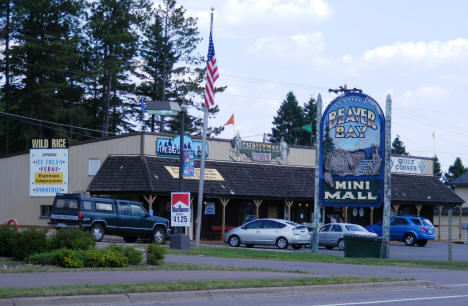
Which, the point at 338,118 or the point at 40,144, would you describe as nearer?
the point at 338,118

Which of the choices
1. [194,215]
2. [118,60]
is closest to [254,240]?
[194,215]

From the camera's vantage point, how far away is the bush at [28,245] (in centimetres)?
1908

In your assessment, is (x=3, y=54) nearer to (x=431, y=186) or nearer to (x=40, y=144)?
(x=40, y=144)

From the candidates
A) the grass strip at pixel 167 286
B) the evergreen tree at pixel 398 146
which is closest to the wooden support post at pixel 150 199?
the grass strip at pixel 167 286

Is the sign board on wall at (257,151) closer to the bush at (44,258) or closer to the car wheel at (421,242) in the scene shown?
the car wheel at (421,242)

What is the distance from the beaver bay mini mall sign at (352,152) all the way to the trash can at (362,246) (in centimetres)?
168

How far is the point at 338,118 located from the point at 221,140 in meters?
13.5

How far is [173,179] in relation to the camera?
3838 cm

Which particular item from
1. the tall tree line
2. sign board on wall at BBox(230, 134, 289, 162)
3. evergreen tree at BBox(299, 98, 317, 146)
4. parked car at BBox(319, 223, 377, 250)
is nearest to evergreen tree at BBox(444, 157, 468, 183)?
evergreen tree at BBox(299, 98, 317, 146)

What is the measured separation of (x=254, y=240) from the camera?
34.1 metres

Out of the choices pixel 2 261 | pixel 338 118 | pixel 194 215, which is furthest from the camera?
pixel 194 215

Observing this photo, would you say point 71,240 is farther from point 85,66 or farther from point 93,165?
point 85,66

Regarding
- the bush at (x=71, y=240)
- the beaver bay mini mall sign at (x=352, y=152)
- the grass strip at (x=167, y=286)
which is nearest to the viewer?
the grass strip at (x=167, y=286)

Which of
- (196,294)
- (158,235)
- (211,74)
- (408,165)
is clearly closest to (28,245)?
(196,294)
